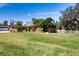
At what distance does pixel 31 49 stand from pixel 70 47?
0.44 meters

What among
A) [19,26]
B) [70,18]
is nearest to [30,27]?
[19,26]

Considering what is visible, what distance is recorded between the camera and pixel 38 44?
9.92ft

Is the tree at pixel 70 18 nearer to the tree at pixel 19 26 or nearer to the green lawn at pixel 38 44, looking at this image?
the green lawn at pixel 38 44

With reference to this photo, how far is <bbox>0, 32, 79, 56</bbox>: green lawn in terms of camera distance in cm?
300

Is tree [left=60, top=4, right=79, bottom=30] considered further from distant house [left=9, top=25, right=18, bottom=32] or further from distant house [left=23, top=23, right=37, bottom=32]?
distant house [left=9, top=25, right=18, bottom=32]

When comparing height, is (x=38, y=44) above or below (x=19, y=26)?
below

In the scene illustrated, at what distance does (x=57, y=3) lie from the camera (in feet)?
9.92

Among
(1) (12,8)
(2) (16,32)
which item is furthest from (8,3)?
(2) (16,32)

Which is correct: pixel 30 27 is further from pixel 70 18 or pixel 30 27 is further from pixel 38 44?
pixel 70 18

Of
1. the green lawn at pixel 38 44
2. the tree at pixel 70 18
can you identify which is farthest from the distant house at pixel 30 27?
the tree at pixel 70 18

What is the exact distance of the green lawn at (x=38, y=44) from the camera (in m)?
3.00

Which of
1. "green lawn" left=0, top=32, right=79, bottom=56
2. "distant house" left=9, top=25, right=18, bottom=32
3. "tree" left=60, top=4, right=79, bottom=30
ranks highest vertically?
"tree" left=60, top=4, right=79, bottom=30

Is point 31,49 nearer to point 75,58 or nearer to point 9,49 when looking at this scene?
point 9,49

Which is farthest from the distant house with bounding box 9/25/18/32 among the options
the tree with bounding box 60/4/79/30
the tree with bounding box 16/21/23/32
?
the tree with bounding box 60/4/79/30
